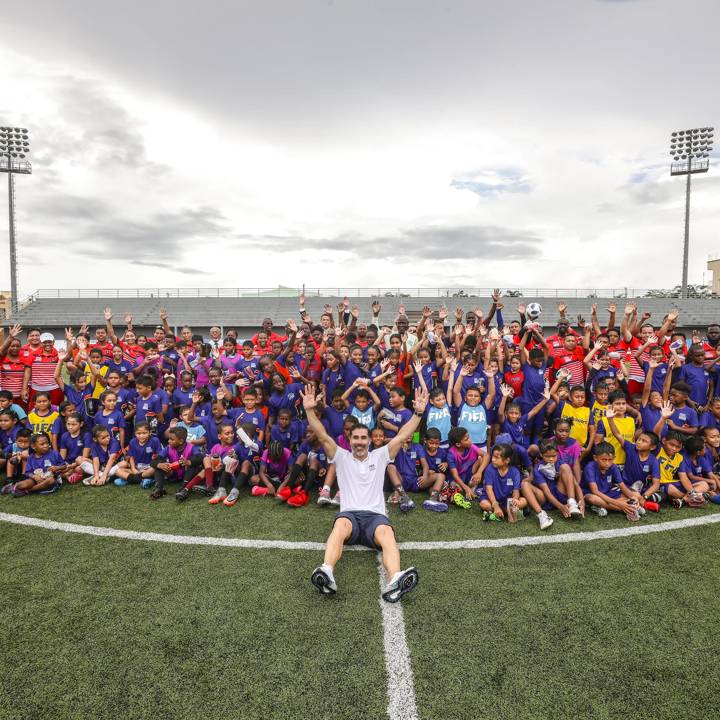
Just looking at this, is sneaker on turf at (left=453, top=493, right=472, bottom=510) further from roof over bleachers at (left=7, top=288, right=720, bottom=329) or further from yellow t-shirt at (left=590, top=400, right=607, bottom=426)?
roof over bleachers at (left=7, top=288, right=720, bottom=329)

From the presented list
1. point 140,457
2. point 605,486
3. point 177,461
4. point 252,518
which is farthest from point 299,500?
point 605,486

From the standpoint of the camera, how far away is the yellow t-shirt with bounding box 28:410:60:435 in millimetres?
7570

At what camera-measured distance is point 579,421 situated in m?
6.94

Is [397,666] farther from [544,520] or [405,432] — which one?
[544,520]

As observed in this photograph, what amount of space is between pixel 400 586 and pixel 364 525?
2.81ft

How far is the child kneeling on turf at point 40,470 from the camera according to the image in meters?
6.69

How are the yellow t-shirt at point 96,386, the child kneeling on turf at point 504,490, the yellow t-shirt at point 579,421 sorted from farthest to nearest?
1. the yellow t-shirt at point 96,386
2. the yellow t-shirt at point 579,421
3. the child kneeling on turf at point 504,490

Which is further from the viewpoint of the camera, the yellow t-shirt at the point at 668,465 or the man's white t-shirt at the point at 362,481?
the yellow t-shirt at the point at 668,465

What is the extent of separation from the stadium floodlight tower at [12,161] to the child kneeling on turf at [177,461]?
37723 mm

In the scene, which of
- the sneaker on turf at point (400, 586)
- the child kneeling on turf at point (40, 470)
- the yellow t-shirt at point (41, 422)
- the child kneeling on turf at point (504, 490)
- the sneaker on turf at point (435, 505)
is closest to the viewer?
the sneaker on turf at point (400, 586)

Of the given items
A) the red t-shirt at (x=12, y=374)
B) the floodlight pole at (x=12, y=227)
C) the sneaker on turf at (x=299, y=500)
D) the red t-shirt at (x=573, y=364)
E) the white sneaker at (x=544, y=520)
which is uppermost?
the floodlight pole at (x=12, y=227)

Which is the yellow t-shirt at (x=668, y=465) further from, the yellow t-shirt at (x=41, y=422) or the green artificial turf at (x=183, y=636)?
the yellow t-shirt at (x=41, y=422)

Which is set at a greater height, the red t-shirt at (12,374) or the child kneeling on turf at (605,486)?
the red t-shirt at (12,374)

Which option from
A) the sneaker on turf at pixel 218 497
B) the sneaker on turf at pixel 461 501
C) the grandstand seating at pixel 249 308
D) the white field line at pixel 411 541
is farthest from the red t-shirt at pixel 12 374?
the grandstand seating at pixel 249 308
